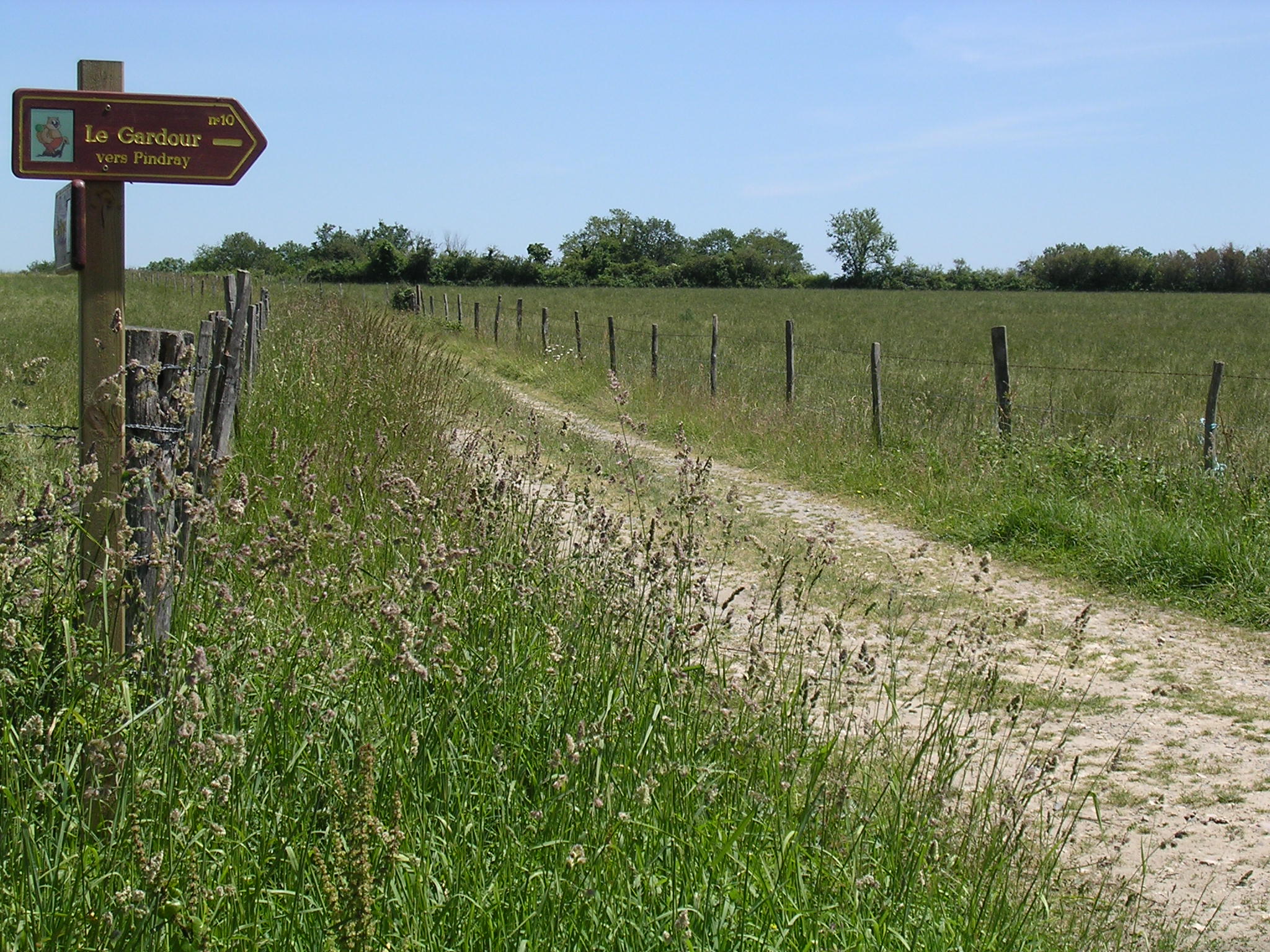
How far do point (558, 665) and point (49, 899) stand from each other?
1.61m

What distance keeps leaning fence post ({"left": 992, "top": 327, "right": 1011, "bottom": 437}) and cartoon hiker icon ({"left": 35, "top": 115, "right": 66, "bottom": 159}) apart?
8.64 m

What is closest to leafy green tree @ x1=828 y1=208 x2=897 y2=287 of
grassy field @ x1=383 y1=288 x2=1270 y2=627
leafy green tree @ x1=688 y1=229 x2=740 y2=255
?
leafy green tree @ x1=688 y1=229 x2=740 y2=255

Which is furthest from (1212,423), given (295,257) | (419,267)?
(295,257)

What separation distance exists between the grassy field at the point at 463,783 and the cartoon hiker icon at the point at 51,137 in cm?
67

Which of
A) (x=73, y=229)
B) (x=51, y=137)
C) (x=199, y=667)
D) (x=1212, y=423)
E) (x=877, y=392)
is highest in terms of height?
(x=51, y=137)

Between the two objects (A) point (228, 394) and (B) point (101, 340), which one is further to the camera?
(A) point (228, 394)

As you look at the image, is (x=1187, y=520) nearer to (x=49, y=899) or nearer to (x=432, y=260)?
(x=49, y=899)

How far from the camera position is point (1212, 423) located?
335 inches

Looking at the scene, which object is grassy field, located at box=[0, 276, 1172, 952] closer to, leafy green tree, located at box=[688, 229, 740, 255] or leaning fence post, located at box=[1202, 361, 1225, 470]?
leaning fence post, located at box=[1202, 361, 1225, 470]

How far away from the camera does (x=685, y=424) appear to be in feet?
43.0

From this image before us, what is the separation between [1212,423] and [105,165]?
7.98 m

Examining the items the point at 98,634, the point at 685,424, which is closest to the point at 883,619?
the point at 98,634

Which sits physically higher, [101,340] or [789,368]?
[789,368]

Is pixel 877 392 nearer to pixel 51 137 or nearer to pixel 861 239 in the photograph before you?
pixel 51 137
